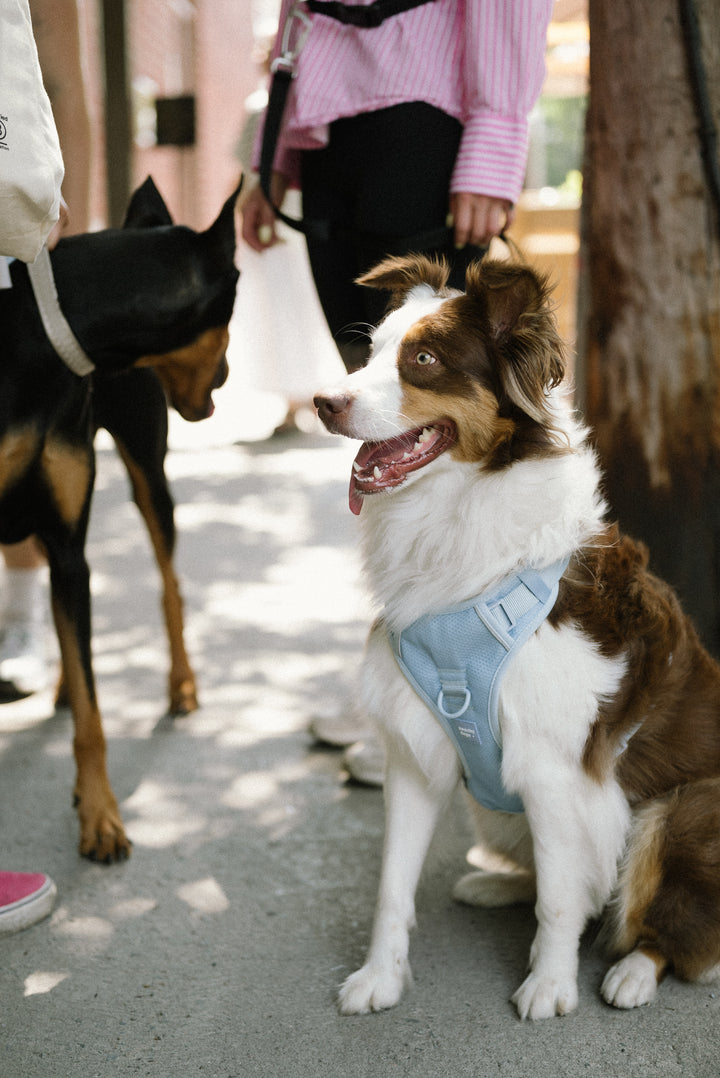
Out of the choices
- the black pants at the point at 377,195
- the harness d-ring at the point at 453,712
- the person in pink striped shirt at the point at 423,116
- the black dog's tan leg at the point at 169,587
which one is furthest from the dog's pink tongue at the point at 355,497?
the black dog's tan leg at the point at 169,587

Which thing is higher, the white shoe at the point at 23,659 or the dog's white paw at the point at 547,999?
the dog's white paw at the point at 547,999

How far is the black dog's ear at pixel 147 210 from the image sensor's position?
306 cm

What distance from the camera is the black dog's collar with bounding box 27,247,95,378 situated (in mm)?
2504

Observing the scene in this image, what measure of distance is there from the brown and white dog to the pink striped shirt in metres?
0.43

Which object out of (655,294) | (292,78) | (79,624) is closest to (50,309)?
(79,624)

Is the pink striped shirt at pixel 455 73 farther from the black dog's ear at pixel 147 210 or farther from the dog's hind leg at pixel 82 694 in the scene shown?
the dog's hind leg at pixel 82 694

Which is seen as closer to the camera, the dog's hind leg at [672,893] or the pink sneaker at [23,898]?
the dog's hind leg at [672,893]

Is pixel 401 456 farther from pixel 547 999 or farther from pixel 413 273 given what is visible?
pixel 547 999

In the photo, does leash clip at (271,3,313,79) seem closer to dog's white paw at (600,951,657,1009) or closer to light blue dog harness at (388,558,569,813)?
light blue dog harness at (388,558,569,813)

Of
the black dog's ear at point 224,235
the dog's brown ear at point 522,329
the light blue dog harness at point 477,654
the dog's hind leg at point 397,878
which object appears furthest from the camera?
the black dog's ear at point 224,235

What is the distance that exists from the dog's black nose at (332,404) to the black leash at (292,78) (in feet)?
2.65

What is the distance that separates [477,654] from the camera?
2045 mm

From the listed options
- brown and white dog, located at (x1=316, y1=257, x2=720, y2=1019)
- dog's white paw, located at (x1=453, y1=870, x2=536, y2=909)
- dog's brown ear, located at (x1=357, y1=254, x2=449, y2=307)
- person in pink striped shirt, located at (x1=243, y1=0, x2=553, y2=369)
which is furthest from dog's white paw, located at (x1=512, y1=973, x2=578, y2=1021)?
person in pink striped shirt, located at (x1=243, y1=0, x2=553, y2=369)

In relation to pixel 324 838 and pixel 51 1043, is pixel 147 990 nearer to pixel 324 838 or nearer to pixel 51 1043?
pixel 51 1043
